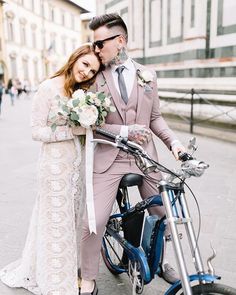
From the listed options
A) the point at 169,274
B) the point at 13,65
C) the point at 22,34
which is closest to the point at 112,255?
the point at 169,274

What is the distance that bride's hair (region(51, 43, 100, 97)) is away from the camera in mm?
2117

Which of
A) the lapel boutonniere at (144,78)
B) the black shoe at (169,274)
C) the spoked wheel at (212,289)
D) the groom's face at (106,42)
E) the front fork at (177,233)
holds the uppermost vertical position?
the groom's face at (106,42)

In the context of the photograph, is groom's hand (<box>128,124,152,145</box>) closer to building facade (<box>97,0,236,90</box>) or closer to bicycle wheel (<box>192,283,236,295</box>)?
bicycle wheel (<box>192,283,236,295</box>)

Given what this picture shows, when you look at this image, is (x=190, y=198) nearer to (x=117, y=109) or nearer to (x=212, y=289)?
(x=117, y=109)

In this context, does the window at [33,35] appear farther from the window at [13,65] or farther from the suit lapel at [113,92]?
the suit lapel at [113,92]

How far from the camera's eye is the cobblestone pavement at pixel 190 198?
2.70m

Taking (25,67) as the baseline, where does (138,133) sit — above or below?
below

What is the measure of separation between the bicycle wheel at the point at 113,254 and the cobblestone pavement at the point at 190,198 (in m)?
0.09

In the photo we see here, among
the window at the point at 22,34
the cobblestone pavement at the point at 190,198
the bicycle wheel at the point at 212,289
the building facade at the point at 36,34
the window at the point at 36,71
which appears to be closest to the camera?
the bicycle wheel at the point at 212,289

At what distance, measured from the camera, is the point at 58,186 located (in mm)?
2262

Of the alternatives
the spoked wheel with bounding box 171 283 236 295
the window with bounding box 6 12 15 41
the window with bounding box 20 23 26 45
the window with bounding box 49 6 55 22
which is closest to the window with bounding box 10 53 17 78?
the window with bounding box 6 12 15 41

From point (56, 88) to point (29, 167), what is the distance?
3856 mm

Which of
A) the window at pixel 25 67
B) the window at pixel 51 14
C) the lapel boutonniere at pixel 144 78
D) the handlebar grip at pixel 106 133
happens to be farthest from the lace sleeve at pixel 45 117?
the window at pixel 51 14

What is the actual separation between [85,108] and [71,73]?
366 millimetres
